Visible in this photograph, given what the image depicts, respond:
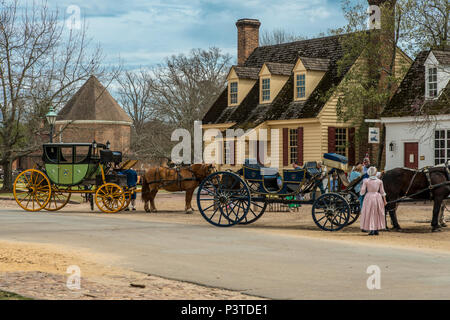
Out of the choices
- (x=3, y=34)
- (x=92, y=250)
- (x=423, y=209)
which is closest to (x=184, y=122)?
(x=3, y=34)

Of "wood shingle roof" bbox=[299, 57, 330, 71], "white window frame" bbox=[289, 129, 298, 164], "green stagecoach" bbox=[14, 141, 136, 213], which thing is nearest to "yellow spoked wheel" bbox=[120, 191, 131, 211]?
"green stagecoach" bbox=[14, 141, 136, 213]

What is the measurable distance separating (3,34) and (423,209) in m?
22.7

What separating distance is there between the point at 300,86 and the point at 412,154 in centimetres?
757

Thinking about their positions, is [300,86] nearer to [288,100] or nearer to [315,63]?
[288,100]

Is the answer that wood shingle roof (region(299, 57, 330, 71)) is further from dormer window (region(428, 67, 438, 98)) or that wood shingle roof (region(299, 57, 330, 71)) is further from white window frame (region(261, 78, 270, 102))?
dormer window (region(428, 67, 438, 98))

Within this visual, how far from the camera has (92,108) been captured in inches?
2527

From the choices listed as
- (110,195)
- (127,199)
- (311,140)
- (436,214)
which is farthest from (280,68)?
(436,214)

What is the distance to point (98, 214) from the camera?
2364cm

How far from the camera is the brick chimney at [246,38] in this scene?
43.4 meters

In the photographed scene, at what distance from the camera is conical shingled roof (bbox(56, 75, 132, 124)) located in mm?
63969

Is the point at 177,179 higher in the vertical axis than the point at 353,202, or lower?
higher

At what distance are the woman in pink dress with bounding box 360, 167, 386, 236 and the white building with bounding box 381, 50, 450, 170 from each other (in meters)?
11.4

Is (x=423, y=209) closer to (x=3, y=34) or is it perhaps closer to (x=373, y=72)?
(x=373, y=72)

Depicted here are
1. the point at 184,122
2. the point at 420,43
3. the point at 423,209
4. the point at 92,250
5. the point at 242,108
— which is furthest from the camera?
the point at 184,122
